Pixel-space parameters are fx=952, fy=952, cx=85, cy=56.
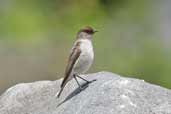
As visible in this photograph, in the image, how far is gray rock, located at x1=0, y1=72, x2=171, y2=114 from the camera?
32.9ft

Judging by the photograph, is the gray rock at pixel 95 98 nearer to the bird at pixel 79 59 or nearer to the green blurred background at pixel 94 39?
the bird at pixel 79 59

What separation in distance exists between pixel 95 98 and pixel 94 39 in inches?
372

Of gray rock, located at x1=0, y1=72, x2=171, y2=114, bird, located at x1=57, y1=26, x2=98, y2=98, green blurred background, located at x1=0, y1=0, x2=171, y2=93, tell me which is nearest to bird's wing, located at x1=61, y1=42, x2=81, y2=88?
bird, located at x1=57, y1=26, x2=98, y2=98

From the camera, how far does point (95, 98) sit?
10.3 m

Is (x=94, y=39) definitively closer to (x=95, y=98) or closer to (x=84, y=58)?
(x=84, y=58)

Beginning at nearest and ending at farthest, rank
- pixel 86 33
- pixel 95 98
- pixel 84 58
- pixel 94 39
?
pixel 95 98
pixel 84 58
pixel 86 33
pixel 94 39

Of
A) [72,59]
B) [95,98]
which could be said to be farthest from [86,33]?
[95,98]

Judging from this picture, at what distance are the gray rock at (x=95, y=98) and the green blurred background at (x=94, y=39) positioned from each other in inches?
198

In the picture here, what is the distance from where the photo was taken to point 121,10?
2344cm

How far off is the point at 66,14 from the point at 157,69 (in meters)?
5.17

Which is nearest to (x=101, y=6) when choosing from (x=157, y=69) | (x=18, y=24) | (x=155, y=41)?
(x=18, y=24)

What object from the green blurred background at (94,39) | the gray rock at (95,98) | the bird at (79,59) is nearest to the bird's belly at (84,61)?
the bird at (79,59)

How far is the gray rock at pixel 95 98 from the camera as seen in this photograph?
1004cm

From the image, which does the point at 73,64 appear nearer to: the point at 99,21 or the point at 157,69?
the point at 157,69
